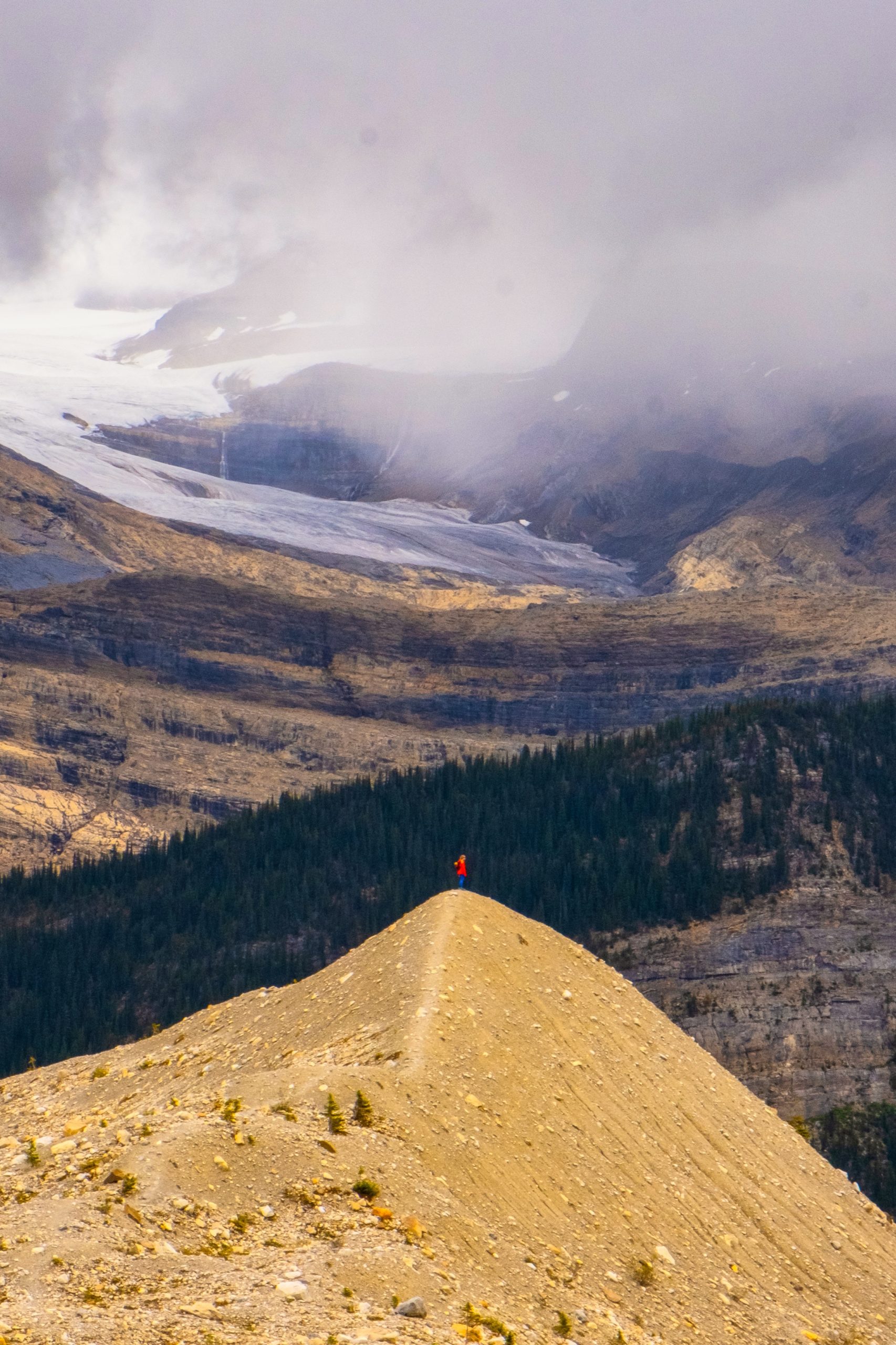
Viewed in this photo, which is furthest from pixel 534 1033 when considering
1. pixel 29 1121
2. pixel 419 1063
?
pixel 29 1121

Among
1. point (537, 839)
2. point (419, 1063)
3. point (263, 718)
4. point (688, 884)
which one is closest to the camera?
point (419, 1063)

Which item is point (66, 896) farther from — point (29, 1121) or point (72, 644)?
point (29, 1121)


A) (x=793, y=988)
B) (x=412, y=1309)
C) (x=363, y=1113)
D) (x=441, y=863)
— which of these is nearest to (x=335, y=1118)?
(x=363, y=1113)

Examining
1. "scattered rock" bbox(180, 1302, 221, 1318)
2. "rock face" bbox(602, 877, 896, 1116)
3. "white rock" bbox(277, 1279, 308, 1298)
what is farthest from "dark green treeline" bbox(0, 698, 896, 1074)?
"scattered rock" bbox(180, 1302, 221, 1318)

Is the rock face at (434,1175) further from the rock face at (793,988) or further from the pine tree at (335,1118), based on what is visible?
the rock face at (793,988)

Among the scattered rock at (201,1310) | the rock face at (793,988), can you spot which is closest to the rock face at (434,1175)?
the scattered rock at (201,1310)
